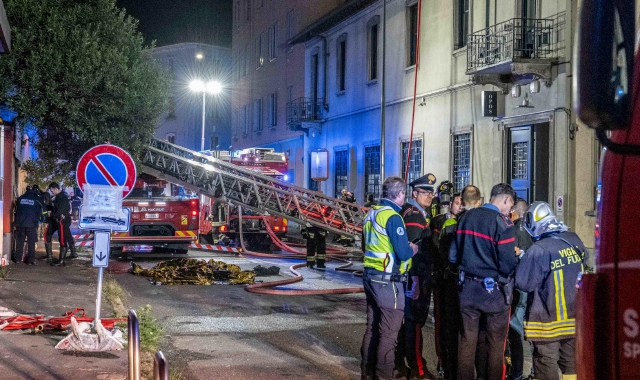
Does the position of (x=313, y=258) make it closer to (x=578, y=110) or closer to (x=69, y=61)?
(x=69, y=61)

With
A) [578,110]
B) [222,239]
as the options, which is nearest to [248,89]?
[222,239]

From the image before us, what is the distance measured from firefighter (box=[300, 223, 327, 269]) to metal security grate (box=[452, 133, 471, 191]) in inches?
215

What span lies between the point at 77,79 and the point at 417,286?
1012 cm

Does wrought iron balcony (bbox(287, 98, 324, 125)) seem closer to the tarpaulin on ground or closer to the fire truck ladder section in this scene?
the fire truck ladder section

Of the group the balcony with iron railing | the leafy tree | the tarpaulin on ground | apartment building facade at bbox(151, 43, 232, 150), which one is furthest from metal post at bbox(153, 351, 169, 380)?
apartment building facade at bbox(151, 43, 232, 150)

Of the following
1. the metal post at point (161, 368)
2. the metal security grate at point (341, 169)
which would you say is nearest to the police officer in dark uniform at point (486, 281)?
the metal post at point (161, 368)

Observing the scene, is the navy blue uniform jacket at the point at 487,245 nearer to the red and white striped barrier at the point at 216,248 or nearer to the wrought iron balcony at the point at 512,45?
the wrought iron balcony at the point at 512,45

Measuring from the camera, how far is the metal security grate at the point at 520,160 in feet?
62.3

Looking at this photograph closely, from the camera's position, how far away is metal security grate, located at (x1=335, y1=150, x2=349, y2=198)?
101 ft

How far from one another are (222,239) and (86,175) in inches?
643

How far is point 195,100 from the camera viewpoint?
192 feet

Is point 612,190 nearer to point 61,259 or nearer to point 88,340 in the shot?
point 88,340

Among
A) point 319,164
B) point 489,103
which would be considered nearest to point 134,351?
point 489,103

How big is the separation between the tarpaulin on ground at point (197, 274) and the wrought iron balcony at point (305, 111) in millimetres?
18370
